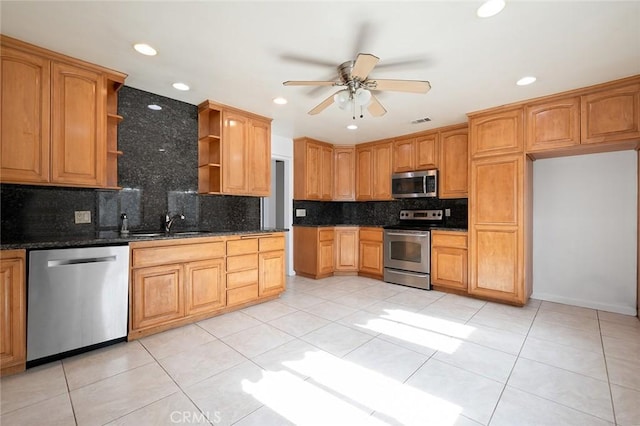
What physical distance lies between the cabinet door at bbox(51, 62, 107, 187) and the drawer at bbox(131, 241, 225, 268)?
2.42 feet

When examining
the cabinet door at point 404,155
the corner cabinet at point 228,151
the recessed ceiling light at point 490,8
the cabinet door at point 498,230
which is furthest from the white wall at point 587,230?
the corner cabinet at point 228,151

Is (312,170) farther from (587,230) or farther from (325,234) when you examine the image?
(587,230)

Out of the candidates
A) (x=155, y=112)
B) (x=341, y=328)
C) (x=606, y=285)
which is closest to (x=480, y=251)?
(x=606, y=285)

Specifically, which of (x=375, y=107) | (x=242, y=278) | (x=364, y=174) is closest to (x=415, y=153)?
(x=364, y=174)

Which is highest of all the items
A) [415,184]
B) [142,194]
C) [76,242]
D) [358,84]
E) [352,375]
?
[358,84]

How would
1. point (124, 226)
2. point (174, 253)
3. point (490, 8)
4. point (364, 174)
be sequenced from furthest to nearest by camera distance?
1. point (364, 174)
2. point (124, 226)
3. point (174, 253)
4. point (490, 8)

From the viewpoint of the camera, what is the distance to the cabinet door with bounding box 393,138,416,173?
183 inches

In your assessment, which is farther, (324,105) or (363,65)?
(324,105)

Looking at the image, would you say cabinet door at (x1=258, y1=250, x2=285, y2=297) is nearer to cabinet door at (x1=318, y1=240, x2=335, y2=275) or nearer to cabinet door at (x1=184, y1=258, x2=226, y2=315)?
cabinet door at (x1=184, y1=258, x2=226, y2=315)

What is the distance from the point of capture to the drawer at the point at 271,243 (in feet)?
11.4

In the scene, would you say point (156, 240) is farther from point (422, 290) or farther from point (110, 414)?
point (422, 290)

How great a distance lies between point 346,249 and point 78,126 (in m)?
3.89

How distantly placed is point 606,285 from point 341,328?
10.4 feet

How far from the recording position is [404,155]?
15.5ft
